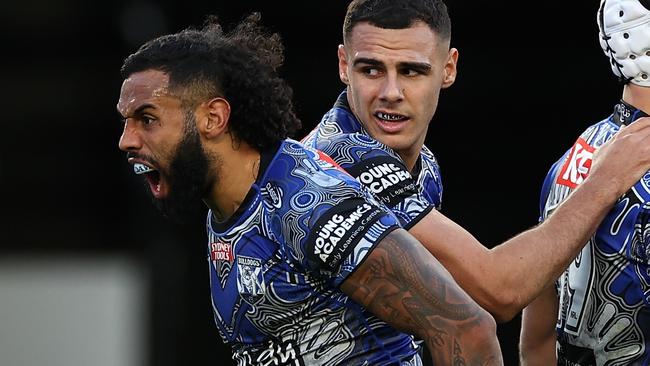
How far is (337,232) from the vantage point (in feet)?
13.2

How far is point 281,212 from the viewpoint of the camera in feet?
13.6

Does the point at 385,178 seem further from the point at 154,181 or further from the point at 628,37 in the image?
the point at 628,37

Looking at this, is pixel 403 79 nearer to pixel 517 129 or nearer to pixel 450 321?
pixel 450 321

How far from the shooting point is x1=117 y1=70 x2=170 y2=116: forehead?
429cm

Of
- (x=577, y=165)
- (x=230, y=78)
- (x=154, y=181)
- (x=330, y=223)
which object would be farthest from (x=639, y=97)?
(x=154, y=181)

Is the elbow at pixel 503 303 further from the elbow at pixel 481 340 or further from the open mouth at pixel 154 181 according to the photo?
the open mouth at pixel 154 181

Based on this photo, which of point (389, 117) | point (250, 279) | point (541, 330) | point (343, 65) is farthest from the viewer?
point (343, 65)

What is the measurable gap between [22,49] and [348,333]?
646cm

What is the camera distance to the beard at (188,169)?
4.30m

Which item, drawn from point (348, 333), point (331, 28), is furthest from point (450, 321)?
point (331, 28)

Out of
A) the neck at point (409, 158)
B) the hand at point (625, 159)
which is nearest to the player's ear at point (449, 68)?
the neck at point (409, 158)

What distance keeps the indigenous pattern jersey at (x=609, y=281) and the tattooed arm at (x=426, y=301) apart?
0.82 m

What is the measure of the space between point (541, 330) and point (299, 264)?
1398 mm

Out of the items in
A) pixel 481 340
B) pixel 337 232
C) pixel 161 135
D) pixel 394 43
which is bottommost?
pixel 481 340
